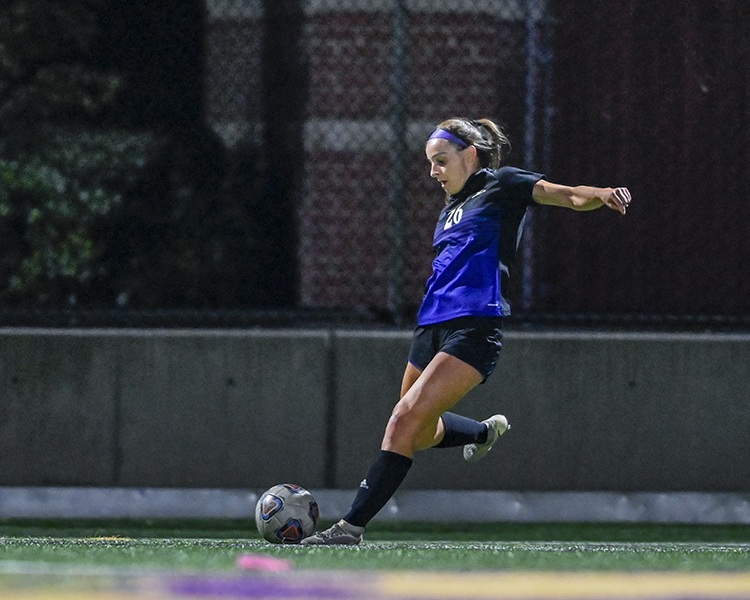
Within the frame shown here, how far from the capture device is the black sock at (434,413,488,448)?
22.5 ft

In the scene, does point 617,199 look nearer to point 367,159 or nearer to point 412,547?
point 412,547

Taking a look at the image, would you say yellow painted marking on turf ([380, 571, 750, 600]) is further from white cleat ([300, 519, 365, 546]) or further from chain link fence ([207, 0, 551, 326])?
chain link fence ([207, 0, 551, 326])

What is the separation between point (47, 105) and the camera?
30.6 feet

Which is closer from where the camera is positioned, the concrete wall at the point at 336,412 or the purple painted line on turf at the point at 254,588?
the purple painted line on turf at the point at 254,588

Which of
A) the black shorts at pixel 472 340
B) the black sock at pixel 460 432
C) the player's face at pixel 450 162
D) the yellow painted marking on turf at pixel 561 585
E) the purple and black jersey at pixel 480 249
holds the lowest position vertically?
the yellow painted marking on turf at pixel 561 585

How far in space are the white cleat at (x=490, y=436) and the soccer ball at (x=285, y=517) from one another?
1.04m

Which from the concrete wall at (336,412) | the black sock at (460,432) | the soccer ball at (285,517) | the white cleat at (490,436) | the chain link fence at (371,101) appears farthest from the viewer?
the chain link fence at (371,101)

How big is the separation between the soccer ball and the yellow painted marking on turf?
148 cm

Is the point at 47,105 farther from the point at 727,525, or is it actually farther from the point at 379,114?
the point at 727,525

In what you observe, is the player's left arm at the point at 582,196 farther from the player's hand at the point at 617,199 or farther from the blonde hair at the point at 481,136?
the blonde hair at the point at 481,136

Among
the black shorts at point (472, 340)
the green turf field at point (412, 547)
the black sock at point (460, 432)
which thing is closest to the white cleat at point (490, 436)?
the black sock at point (460, 432)

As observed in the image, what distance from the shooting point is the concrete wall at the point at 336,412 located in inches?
318

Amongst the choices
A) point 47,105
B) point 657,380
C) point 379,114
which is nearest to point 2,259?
point 47,105

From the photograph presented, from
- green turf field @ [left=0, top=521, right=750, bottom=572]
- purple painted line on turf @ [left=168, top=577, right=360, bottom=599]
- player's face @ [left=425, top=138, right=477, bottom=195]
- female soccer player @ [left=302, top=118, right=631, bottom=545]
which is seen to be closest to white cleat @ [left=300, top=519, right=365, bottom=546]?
female soccer player @ [left=302, top=118, right=631, bottom=545]
